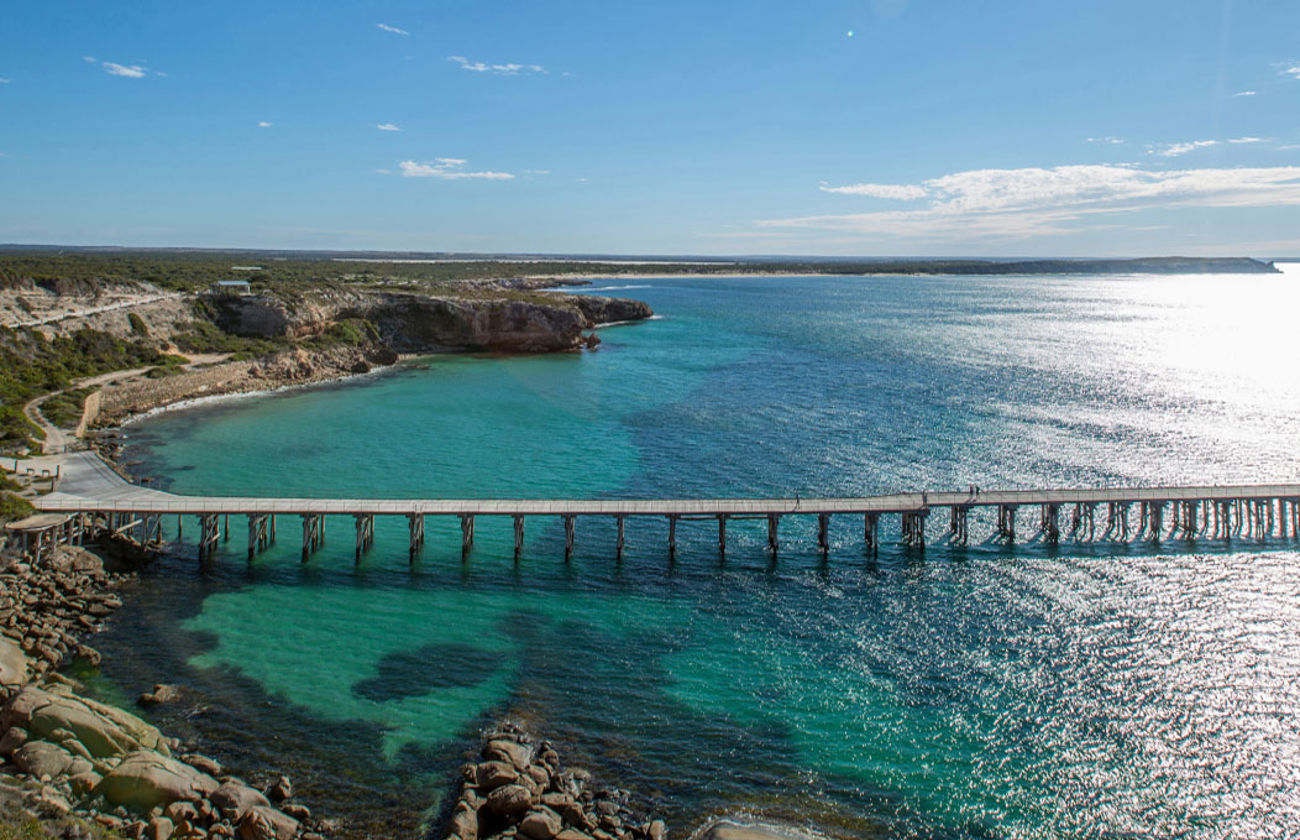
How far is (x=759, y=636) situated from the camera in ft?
108

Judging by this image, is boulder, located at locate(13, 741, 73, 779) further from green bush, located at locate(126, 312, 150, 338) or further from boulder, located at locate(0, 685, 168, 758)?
green bush, located at locate(126, 312, 150, 338)

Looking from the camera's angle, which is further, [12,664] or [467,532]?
[467,532]

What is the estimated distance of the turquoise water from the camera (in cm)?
2417

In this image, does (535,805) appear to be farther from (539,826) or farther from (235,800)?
(235,800)

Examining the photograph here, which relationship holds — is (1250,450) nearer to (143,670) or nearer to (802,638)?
(802,638)

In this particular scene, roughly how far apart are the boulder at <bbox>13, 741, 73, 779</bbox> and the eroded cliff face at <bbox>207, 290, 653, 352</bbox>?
7716cm

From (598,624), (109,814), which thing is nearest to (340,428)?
(598,624)

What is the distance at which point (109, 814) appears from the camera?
19.9 m

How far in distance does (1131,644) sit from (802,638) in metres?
11.9

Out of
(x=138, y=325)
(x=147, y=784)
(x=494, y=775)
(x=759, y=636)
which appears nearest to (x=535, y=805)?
(x=494, y=775)

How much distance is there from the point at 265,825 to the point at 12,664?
1239cm

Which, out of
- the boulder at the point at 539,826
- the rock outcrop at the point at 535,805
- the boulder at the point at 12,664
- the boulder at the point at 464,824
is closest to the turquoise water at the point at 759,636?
the rock outcrop at the point at 535,805

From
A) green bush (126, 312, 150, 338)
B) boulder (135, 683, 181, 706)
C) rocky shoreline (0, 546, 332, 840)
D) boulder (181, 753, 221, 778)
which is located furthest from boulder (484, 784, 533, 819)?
green bush (126, 312, 150, 338)

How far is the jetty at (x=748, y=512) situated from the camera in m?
40.3
